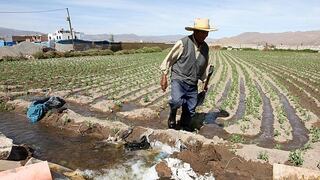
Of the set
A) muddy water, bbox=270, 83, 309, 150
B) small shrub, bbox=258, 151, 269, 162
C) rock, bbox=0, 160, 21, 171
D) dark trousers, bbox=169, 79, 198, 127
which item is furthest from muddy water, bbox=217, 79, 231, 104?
rock, bbox=0, 160, 21, 171

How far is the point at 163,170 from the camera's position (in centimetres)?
451

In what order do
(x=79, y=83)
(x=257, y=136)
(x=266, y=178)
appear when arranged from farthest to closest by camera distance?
(x=79, y=83), (x=257, y=136), (x=266, y=178)

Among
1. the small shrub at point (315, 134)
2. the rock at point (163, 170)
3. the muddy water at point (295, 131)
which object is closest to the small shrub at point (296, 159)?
the muddy water at point (295, 131)

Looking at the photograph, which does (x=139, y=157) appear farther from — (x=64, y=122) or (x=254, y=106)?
(x=254, y=106)

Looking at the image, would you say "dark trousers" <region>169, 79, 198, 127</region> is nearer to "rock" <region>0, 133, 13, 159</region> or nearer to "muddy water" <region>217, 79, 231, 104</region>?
"rock" <region>0, 133, 13, 159</region>

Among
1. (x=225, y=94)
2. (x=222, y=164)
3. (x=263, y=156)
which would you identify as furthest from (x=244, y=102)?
(x=222, y=164)

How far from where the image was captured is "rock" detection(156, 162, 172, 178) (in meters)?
4.45

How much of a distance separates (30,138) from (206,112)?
3.88 m

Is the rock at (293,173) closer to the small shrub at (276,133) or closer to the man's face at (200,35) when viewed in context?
the man's face at (200,35)

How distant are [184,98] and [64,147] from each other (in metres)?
2.07

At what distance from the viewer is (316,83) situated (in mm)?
→ 14570

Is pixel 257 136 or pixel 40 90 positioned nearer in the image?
pixel 257 136

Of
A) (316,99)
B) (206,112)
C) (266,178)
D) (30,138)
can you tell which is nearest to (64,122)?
(30,138)

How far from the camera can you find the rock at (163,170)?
4453mm
